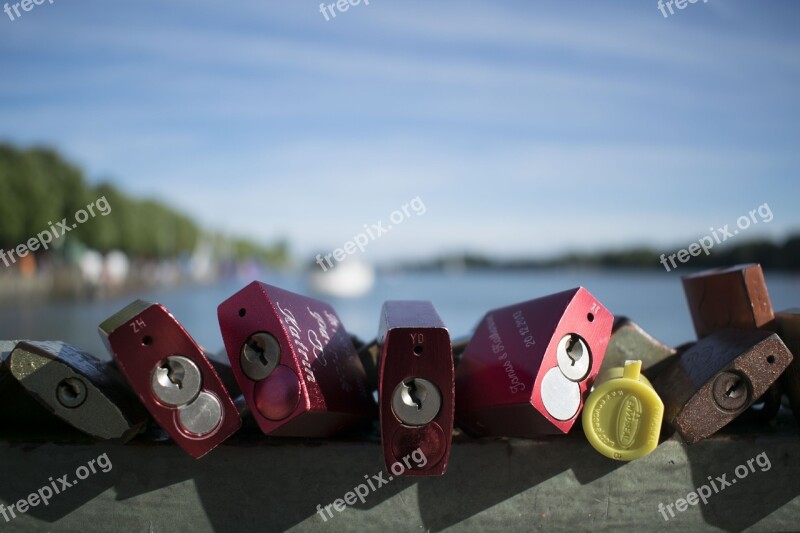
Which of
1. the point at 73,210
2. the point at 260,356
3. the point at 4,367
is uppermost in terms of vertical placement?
the point at 4,367

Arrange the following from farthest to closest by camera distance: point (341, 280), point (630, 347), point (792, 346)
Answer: point (341, 280) → point (630, 347) → point (792, 346)

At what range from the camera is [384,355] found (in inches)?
89.7

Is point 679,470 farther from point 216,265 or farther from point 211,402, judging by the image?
point 216,265

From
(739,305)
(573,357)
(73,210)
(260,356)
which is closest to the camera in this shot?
(260,356)

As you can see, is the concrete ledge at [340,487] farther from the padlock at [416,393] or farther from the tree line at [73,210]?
the tree line at [73,210]

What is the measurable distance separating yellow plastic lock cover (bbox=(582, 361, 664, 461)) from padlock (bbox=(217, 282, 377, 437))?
943 millimetres

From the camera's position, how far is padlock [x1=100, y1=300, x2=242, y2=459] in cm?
233

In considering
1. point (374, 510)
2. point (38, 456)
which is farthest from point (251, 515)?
point (38, 456)

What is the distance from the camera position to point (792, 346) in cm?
292

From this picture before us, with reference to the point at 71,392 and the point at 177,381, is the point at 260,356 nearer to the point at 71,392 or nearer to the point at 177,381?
the point at 177,381

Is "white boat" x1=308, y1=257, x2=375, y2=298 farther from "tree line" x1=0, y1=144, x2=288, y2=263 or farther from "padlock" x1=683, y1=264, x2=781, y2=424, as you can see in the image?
"padlock" x1=683, y1=264, x2=781, y2=424

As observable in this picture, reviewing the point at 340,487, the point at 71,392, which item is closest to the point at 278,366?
the point at 340,487

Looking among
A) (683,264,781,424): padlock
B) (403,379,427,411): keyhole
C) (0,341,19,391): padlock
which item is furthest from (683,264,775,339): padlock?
(0,341,19,391): padlock

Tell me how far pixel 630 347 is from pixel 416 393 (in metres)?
1.30
